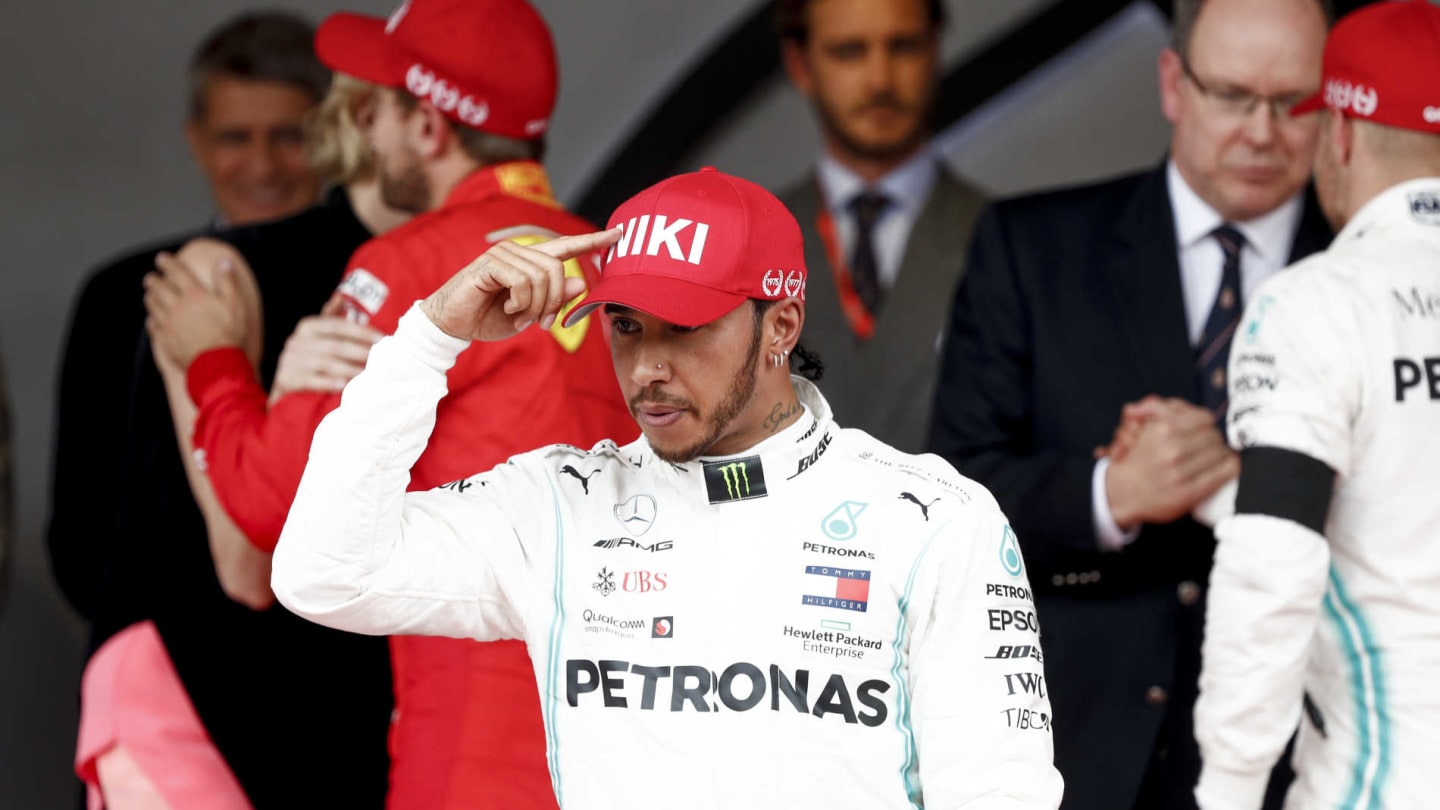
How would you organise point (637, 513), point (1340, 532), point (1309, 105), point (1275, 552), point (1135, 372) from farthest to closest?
point (1135, 372) < point (1309, 105) < point (1340, 532) < point (1275, 552) < point (637, 513)

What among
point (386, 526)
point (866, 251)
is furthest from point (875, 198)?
point (386, 526)

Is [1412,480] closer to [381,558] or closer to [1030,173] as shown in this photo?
[381,558]

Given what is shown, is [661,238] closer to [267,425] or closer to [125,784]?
[267,425]

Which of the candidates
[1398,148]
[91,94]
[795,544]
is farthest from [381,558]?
[91,94]

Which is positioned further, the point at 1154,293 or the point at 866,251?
the point at 866,251

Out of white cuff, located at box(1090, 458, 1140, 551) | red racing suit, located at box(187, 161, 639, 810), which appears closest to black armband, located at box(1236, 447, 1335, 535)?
white cuff, located at box(1090, 458, 1140, 551)

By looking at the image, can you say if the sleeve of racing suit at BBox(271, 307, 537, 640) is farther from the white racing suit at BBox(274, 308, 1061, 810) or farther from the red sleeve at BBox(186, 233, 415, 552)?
the red sleeve at BBox(186, 233, 415, 552)

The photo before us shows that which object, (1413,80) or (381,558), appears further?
(1413,80)

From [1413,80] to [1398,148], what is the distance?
10 centimetres

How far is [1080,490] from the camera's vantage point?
107 inches

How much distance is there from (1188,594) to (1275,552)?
1.48 feet

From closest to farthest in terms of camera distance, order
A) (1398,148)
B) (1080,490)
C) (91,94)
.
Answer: (1398,148)
(1080,490)
(91,94)

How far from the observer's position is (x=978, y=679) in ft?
5.89

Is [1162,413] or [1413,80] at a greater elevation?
[1413,80]
